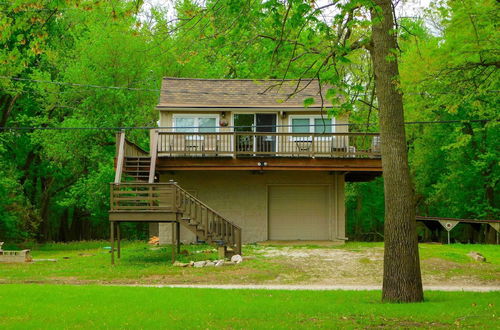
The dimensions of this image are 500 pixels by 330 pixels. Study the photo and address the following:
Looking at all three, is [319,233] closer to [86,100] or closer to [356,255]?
[356,255]

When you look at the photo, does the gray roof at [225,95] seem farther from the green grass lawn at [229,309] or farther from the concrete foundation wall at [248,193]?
the green grass lawn at [229,309]

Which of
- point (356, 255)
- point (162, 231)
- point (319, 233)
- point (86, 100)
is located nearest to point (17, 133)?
point (86, 100)

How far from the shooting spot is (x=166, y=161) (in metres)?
25.7

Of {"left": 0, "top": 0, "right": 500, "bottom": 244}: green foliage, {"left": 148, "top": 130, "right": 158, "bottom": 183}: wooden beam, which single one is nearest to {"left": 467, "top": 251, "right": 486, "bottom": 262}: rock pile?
{"left": 0, "top": 0, "right": 500, "bottom": 244}: green foliage

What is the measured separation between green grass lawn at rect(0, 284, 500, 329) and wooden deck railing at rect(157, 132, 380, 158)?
38.6 feet

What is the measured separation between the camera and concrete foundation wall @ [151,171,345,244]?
90.5 ft

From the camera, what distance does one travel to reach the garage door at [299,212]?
27.8 m

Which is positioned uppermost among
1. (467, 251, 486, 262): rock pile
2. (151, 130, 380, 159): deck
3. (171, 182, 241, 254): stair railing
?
(151, 130, 380, 159): deck

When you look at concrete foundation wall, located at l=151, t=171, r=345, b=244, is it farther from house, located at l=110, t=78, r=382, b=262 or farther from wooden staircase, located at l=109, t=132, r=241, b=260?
wooden staircase, located at l=109, t=132, r=241, b=260

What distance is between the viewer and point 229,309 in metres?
11.3

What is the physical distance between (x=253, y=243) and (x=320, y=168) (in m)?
4.54

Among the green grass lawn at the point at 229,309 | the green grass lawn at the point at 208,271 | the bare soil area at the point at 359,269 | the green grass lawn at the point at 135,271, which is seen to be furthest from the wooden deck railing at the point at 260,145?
the green grass lawn at the point at 229,309

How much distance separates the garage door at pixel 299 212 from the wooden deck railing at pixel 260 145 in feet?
6.31

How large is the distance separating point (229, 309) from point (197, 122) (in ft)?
57.2
